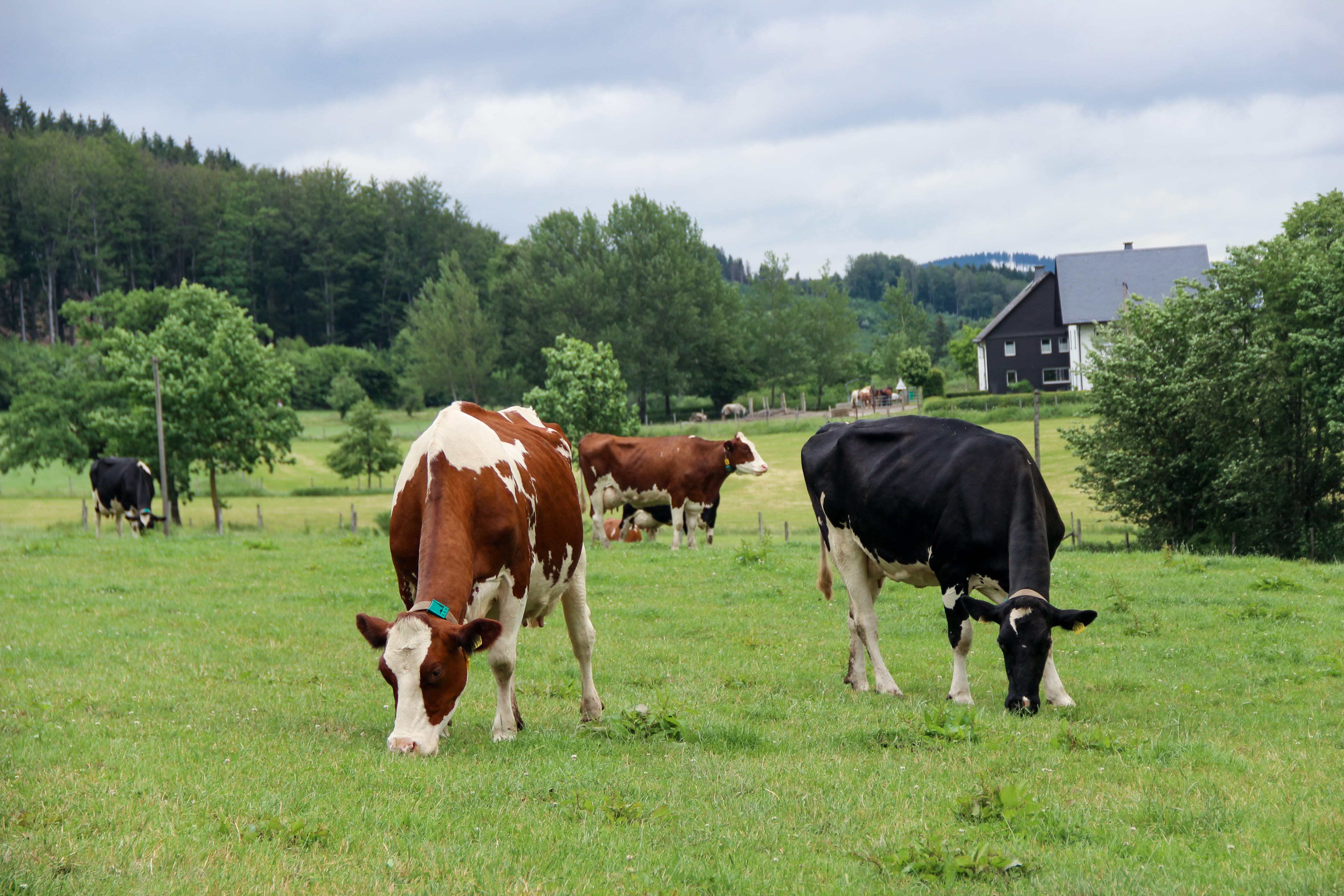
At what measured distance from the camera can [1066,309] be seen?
82.3 meters

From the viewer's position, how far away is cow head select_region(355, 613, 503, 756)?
706 centimetres

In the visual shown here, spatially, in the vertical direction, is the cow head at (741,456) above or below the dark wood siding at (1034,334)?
below

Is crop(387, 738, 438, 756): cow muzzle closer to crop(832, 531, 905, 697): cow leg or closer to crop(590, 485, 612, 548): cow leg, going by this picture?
crop(832, 531, 905, 697): cow leg

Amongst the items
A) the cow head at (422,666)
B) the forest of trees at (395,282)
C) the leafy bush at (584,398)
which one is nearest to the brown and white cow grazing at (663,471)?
the cow head at (422,666)

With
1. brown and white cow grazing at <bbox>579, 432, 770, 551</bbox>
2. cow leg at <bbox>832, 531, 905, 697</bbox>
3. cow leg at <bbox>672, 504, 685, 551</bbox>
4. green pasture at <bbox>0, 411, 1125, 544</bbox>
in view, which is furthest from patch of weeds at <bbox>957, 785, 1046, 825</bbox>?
green pasture at <bbox>0, 411, 1125, 544</bbox>

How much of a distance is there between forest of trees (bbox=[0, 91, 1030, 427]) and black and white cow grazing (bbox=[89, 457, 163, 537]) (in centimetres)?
2115

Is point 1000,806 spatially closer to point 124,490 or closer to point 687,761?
point 687,761

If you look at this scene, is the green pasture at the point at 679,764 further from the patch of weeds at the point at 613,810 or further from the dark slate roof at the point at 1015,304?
the dark slate roof at the point at 1015,304

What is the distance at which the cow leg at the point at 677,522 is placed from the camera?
2666 centimetres

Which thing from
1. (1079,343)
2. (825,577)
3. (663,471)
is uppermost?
(1079,343)

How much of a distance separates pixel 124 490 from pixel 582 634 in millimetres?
33507

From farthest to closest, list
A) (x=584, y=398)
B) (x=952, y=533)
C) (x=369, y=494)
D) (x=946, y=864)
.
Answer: (x=369, y=494)
(x=584, y=398)
(x=952, y=533)
(x=946, y=864)

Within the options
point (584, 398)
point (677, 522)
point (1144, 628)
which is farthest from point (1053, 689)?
point (584, 398)

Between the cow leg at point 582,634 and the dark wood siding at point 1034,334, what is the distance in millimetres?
80843
